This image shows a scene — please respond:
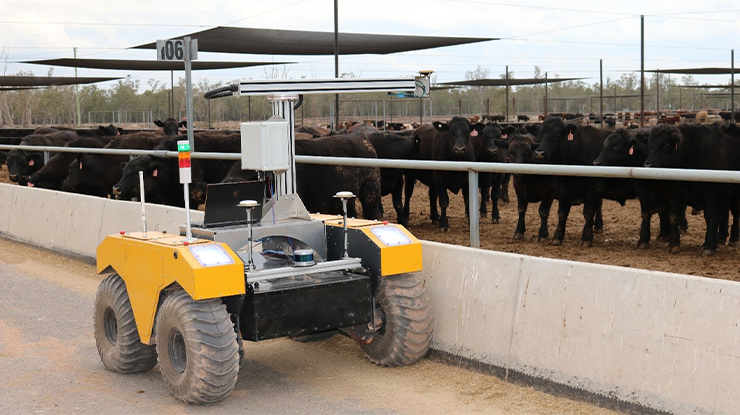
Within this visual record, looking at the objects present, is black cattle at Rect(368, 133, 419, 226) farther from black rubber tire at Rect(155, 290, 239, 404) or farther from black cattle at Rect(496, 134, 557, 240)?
black rubber tire at Rect(155, 290, 239, 404)

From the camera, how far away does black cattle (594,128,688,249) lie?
1206 centimetres

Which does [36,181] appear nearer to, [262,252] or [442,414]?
[262,252]

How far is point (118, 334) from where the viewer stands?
6195mm

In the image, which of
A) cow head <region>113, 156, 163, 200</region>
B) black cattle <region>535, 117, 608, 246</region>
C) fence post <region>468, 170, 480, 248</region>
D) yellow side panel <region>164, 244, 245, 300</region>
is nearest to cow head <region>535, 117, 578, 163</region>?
black cattle <region>535, 117, 608, 246</region>

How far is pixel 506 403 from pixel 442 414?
436 millimetres

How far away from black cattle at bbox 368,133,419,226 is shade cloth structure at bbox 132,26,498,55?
12.9 ft

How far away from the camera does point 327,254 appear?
21.3 feet

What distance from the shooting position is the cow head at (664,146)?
12.0m

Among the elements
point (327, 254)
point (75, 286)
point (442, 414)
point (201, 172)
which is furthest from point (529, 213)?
point (442, 414)

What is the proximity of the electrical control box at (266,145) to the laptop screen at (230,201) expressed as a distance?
6.5 inches

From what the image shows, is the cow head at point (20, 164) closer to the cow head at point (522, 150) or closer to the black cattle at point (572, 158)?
the cow head at point (522, 150)

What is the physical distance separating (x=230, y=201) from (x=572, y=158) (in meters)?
8.99

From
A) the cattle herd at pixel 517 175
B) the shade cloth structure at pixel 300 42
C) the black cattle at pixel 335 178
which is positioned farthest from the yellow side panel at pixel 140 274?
the shade cloth structure at pixel 300 42

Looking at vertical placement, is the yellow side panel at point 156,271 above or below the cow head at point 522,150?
below
